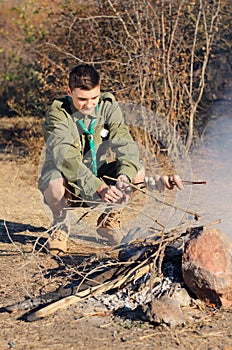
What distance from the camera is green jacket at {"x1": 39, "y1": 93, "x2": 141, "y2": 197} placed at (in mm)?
4379

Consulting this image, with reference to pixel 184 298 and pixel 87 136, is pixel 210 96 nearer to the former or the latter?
pixel 87 136

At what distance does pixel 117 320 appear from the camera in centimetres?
343

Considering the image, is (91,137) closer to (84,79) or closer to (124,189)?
(84,79)

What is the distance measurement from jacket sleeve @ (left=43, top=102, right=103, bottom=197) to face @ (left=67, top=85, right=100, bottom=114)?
0.13 m

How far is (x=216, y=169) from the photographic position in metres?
8.09

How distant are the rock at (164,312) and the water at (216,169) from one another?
105cm

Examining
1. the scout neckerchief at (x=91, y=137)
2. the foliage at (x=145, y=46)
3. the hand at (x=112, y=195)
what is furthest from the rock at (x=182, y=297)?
the foliage at (x=145, y=46)

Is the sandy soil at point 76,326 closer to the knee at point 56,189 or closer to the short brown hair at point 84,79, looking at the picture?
the knee at point 56,189

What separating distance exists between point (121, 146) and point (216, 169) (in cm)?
368

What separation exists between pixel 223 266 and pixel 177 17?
456cm

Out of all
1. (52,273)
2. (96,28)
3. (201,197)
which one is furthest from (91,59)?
(52,273)

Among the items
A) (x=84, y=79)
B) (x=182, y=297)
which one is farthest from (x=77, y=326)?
(x=84, y=79)

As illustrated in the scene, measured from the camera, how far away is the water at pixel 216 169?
5.68m

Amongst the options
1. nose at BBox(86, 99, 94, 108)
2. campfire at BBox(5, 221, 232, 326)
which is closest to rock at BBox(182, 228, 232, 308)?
campfire at BBox(5, 221, 232, 326)
